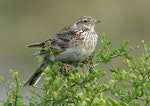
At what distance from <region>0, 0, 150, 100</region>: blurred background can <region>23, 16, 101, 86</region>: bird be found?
6.29m

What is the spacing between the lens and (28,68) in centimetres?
1362

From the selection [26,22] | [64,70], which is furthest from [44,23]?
[64,70]

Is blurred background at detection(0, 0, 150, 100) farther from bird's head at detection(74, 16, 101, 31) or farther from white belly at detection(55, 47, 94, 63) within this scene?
white belly at detection(55, 47, 94, 63)

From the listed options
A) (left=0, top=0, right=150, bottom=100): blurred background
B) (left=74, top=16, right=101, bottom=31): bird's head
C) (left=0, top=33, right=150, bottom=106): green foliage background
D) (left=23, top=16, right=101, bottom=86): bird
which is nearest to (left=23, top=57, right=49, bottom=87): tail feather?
(left=23, top=16, right=101, bottom=86): bird

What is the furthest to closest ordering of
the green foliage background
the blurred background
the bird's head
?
1. the blurred background
2. the bird's head
3. the green foliage background

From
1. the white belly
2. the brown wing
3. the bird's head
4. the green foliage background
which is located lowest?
the green foliage background

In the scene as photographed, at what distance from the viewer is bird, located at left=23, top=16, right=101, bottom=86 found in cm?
667

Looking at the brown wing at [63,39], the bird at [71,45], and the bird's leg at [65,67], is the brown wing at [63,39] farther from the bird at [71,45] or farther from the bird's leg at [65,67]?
the bird's leg at [65,67]

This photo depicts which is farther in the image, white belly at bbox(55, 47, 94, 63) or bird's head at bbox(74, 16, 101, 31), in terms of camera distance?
bird's head at bbox(74, 16, 101, 31)

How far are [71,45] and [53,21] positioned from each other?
8.81 meters

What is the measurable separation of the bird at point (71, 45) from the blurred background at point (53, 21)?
20.6ft

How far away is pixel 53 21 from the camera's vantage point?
15.9m

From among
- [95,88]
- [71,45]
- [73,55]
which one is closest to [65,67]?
[73,55]

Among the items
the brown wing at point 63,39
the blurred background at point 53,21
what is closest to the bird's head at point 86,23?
Answer: the brown wing at point 63,39
